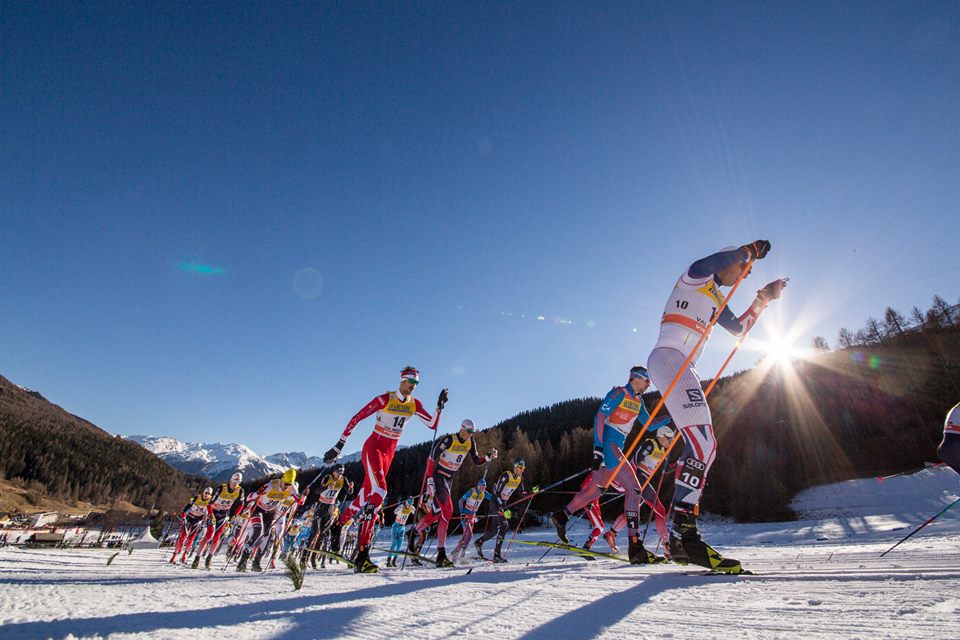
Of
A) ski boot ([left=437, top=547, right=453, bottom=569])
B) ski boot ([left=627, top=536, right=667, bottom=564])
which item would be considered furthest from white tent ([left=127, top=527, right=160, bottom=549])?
ski boot ([left=627, top=536, right=667, bottom=564])

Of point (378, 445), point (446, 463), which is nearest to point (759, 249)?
point (378, 445)

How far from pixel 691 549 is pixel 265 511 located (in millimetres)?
9943

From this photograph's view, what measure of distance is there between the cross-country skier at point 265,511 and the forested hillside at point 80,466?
123954 millimetres

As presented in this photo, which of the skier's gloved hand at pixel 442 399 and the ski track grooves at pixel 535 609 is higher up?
the skier's gloved hand at pixel 442 399

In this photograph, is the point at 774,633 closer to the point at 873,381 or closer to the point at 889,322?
the point at 873,381

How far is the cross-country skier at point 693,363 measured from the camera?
3.41 meters

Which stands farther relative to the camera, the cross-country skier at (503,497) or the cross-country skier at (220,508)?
the cross-country skier at (220,508)

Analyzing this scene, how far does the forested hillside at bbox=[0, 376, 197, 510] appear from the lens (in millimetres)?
99750

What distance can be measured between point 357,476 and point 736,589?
97147 millimetres

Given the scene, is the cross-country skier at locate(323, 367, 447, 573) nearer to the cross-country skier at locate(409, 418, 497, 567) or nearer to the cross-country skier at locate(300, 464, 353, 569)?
the cross-country skier at locate(409, 418, 497, 567)

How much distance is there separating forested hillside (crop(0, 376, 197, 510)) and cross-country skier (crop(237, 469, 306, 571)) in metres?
124

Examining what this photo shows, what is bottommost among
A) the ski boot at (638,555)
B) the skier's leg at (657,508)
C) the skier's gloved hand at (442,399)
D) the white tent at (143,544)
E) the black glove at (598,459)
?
the white tent at (143,544)

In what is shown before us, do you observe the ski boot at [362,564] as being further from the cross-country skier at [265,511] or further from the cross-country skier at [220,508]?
the cross-country skier at [220,508]

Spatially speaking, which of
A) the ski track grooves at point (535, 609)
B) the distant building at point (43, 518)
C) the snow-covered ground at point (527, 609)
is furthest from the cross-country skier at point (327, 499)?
the distant building at point (43, 518)
